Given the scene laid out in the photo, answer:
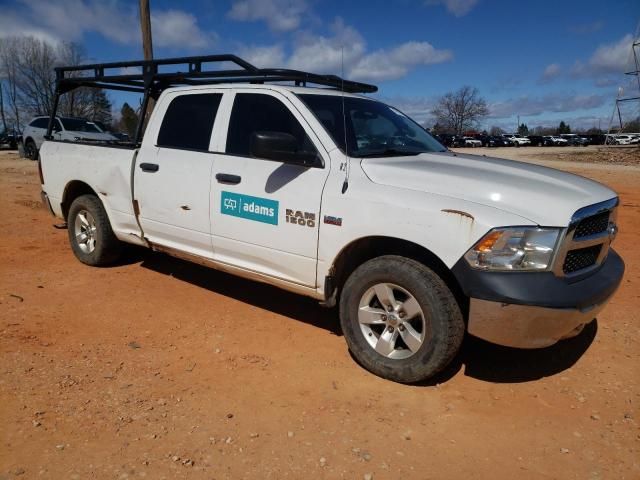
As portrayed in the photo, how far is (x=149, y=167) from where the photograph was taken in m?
4.69

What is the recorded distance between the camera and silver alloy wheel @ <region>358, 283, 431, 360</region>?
330 cm

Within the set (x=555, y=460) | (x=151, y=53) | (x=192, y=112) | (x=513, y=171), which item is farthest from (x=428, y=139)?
(x=151, y=53)

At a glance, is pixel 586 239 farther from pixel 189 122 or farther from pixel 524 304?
pixel 189 122

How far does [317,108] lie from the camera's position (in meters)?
3.92

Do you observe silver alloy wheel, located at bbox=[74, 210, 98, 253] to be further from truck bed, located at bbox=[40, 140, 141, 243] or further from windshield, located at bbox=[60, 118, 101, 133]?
windshield, located at bbox=[60, 118, 101, 133]

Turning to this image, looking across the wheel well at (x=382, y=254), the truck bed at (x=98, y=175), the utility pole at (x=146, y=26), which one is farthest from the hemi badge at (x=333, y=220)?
the utility pole at (x=146, y=26)

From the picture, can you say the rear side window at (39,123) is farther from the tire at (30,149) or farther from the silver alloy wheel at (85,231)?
the silver alloy wheel at (85,231)

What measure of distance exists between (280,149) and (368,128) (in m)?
0.94

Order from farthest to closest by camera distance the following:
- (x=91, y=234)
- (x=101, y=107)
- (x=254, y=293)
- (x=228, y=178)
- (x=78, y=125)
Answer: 1. (x=101, y=107)
2. (x=78, y=125)
3. (x=91, y=234)
4. (x=254, y=293)
5. (x=228, y=178)

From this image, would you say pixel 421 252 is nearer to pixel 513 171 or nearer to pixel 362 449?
pixel 513 171

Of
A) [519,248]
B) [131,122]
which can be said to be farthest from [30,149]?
[519,248]

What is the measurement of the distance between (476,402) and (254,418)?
1425 mm

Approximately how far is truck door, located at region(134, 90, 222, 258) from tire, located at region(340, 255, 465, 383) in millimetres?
1552

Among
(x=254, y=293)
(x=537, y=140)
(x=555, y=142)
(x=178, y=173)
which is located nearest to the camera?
(x=178, y=173)
